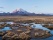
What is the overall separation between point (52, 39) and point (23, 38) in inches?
119

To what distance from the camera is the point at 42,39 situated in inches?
567

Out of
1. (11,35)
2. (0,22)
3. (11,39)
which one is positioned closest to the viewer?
(11,39)

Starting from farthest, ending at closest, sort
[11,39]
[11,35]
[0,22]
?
[0,22] → [11,35] → [11,39]

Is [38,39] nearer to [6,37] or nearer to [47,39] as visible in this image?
[47,39]

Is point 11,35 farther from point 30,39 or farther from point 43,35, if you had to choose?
point 43,35

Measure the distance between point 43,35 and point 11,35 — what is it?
3.66 metres

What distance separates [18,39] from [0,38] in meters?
2.04

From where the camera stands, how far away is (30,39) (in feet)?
46.4

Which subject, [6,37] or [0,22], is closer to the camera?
[6,37]

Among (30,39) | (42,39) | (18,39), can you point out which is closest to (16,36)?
(18,39)

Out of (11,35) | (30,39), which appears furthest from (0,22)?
(30,39)

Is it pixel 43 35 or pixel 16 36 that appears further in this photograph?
pixel 43 35

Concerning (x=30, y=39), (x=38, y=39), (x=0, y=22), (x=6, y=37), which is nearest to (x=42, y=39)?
(x=38, y=39)

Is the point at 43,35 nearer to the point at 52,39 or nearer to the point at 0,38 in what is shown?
the point at 52,39
